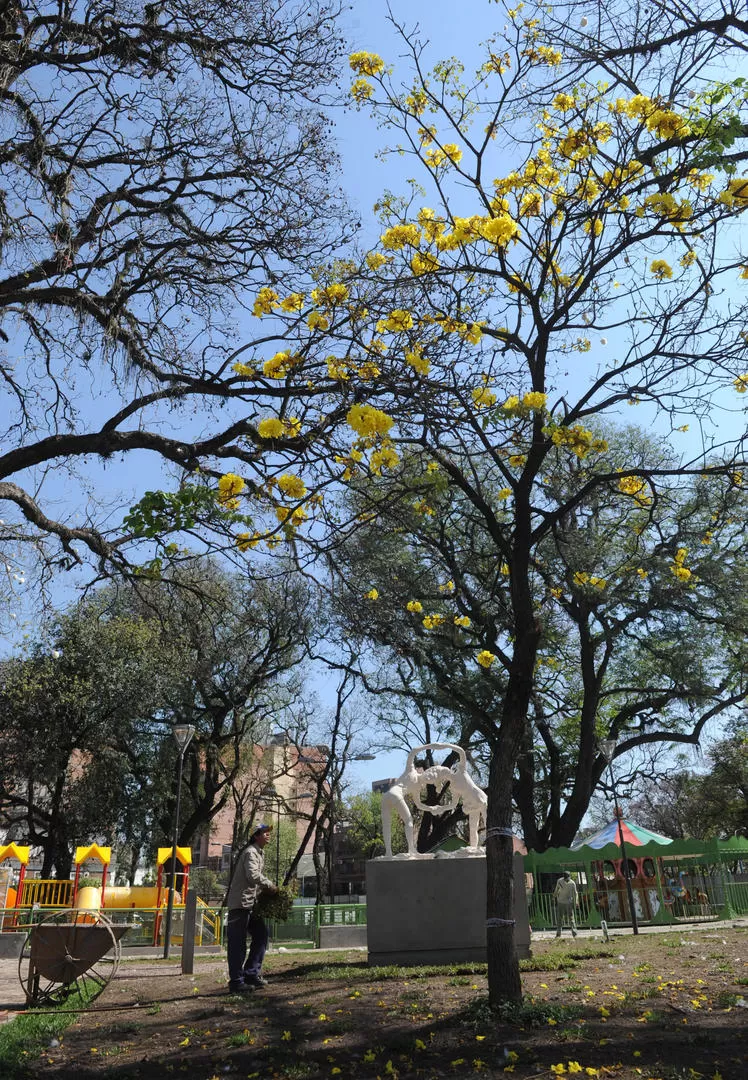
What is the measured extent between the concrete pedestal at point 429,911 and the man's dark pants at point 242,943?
1.66 meters

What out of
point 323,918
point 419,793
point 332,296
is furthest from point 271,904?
point 323,918

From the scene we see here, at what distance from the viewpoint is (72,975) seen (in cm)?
734

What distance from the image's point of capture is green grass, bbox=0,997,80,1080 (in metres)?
4.96

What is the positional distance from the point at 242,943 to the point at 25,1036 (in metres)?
2.38

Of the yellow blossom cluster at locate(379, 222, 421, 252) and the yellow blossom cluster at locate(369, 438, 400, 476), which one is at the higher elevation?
the yellow blossom cluster at locate(379, 222, 421, 252)

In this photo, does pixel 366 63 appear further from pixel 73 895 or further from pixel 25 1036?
pixel 73 895

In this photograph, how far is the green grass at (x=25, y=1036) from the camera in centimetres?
496

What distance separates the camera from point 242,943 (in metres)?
7.89

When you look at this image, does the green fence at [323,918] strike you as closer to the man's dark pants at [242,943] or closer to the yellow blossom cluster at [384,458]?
the man's dark pants at [242,943]

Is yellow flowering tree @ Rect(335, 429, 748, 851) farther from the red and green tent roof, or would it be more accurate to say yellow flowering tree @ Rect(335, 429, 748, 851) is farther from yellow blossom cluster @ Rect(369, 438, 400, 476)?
yellow blossom cluster @ Rect(369, 438, 400, 476)

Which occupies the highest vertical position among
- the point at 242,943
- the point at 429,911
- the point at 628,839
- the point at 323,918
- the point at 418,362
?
the point at 418,362

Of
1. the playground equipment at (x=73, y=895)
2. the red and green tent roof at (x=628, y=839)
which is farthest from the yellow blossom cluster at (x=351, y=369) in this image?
the red and green tent roof at (x=628, y=839)

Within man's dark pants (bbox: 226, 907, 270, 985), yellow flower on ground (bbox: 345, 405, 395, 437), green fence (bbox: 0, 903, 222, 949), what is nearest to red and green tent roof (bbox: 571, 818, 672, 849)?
green fence (bbox: 0, 903, 222, 949)

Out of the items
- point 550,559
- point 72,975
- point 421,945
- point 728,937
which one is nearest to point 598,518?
point 550,559
